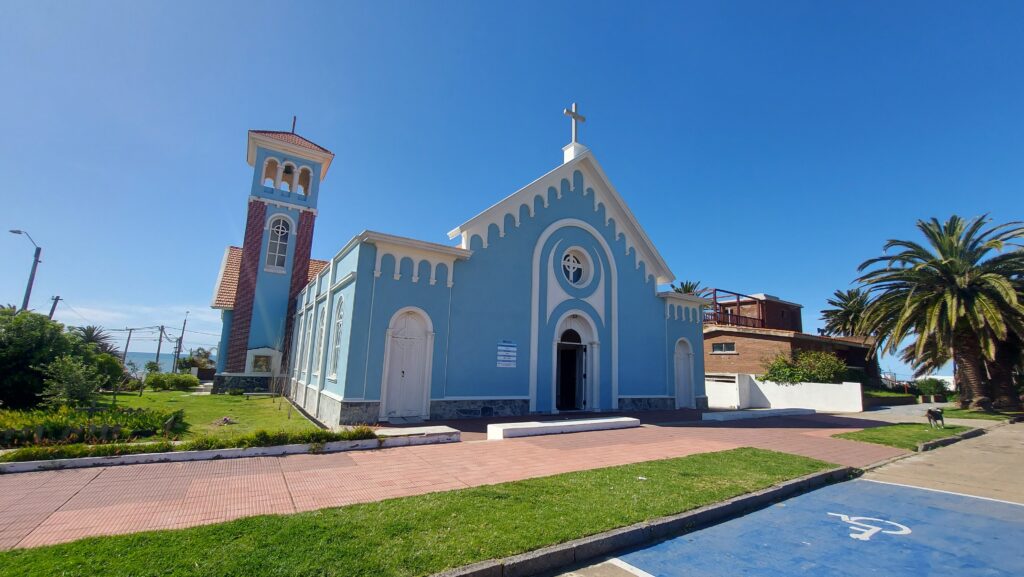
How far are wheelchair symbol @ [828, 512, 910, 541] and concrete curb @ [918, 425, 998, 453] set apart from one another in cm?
819

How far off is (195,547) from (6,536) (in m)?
2.06

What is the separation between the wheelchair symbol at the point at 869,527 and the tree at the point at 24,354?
18.5 m

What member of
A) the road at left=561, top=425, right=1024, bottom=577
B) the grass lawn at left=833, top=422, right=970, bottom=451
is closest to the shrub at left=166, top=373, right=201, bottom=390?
the road at left=561, top=425, right=1024, bottom=577

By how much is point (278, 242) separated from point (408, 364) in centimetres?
1612

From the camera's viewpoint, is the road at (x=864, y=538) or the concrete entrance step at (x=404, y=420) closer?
the road at (x=864, y=538)

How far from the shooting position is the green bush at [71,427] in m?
8.09

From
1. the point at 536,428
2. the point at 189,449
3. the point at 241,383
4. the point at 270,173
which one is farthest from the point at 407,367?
the point at 270,173

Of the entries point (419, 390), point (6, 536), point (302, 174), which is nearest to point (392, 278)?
point (419, 390)

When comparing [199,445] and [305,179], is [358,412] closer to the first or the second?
[199,445]

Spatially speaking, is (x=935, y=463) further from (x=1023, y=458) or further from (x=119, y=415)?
(x=119, y=415)

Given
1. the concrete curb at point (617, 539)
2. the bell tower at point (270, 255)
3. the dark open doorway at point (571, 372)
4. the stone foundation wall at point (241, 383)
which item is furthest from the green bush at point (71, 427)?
the bell tower at point (270, 255)

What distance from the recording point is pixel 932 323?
2216cm

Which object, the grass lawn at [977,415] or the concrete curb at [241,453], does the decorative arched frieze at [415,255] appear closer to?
the concrete curb at [241,453]

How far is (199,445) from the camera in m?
8.10
